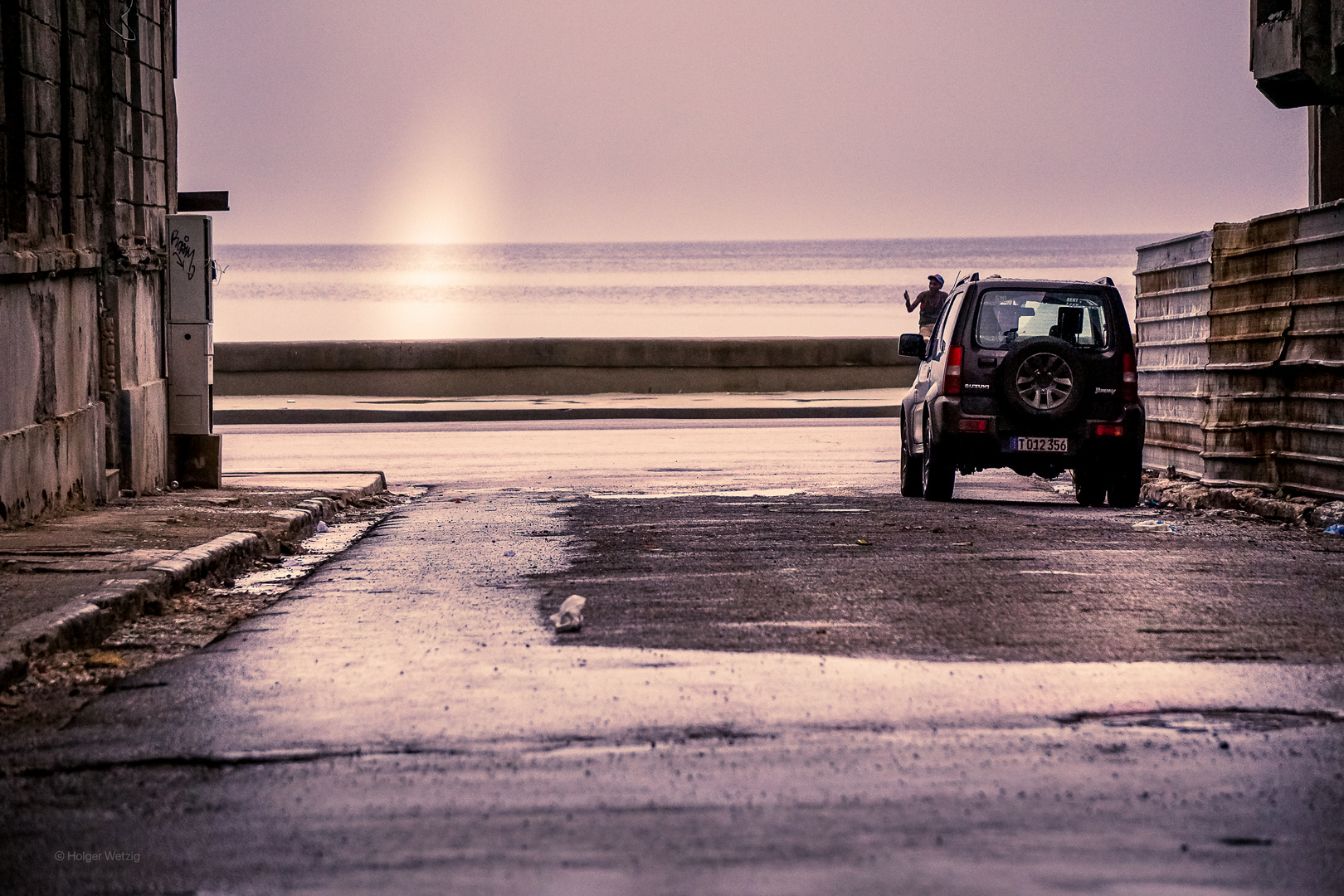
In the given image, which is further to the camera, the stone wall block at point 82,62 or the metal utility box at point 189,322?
the metal utility box at point 189,322

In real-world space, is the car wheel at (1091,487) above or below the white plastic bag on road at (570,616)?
above

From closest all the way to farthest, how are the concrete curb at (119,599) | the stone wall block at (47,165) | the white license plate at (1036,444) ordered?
the concrete curb at (119,599), the stone wall block at (47,165), the white license plate at (1036,444)

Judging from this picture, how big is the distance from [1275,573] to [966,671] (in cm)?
342

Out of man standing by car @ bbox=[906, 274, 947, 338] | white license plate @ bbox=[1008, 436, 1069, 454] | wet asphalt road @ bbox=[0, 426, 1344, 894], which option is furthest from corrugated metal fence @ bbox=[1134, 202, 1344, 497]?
man standing by car @ bbox=[906, 274, 947, 338]

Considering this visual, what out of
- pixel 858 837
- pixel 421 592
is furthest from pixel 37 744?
pixel 421 592

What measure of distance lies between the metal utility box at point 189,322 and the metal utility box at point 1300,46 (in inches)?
403

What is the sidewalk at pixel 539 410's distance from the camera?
25.9m

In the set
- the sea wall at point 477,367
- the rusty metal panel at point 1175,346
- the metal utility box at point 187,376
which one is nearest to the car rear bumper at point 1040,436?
the rusty metal panel at point 1175,346

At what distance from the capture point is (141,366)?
13.7 m

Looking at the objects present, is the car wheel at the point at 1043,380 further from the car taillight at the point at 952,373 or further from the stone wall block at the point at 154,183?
the stone wall block at the point at 154,183

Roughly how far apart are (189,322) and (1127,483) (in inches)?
317

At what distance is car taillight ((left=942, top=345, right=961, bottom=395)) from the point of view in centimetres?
1326

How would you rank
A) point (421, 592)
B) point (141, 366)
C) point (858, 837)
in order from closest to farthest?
point (858, 837) < point (421, 592) < point (141, 366)

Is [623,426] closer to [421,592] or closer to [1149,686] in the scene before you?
[421,592]
